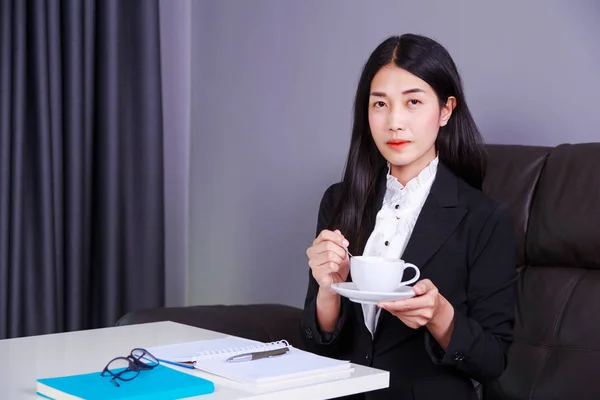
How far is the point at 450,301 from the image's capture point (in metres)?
1.56

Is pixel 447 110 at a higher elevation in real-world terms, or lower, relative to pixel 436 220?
higher

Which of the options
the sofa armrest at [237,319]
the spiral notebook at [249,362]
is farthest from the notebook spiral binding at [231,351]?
the sofa armrest at [237,319]

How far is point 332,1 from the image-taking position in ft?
8.86

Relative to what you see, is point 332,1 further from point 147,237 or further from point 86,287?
point 86,287

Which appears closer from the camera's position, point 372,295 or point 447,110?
point 372,295

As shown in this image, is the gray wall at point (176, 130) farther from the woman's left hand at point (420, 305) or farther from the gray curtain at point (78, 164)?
the woman's left hand at point (420, 305)

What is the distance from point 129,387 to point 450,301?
2.43 ft

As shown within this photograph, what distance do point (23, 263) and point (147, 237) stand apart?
454 millimetres

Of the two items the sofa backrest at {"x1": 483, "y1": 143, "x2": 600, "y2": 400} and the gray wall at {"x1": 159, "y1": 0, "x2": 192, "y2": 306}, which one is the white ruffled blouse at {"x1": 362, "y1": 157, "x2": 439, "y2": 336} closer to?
the sofa backrest at {"x1": 483, "y1": 143, "x2": 600, "y2": 400}

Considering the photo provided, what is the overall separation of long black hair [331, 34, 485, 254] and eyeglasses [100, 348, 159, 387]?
1.98 ft

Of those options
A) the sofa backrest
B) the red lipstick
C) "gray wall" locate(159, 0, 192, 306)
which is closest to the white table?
the red lipstick

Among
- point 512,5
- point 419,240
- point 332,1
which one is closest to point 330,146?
point 332,1

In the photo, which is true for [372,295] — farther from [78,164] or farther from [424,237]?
[78,164]

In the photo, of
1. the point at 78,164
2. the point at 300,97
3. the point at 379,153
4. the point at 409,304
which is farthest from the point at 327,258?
the point at 78,164
